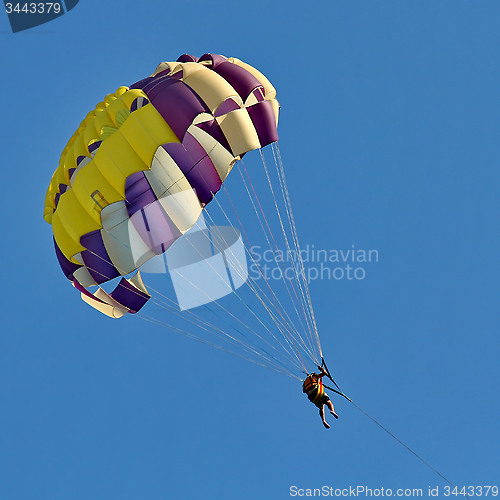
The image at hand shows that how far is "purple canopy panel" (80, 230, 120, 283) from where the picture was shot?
14297 mm

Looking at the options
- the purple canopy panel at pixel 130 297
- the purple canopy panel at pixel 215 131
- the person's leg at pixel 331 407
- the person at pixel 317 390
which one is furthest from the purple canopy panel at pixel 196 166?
the person's leg at pixel 331 407

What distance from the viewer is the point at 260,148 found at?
14.2 m

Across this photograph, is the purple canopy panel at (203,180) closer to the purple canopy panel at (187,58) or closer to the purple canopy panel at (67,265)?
the purple canopy panel at (187,58)

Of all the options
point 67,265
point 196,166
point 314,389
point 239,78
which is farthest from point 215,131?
point 314,389

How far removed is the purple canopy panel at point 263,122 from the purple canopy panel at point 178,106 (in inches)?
51.9

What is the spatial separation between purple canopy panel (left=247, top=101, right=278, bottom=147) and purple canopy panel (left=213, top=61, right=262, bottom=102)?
46 cm

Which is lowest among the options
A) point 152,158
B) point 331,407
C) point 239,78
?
point 331,407

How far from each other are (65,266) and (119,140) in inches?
125

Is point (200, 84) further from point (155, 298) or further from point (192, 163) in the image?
point (155, 298)

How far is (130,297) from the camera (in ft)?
52.6

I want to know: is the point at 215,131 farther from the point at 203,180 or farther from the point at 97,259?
the point at 97,259

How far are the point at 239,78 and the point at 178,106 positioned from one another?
149cm

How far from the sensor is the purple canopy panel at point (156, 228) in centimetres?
1395

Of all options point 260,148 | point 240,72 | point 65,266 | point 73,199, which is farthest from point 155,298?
point 240,72
